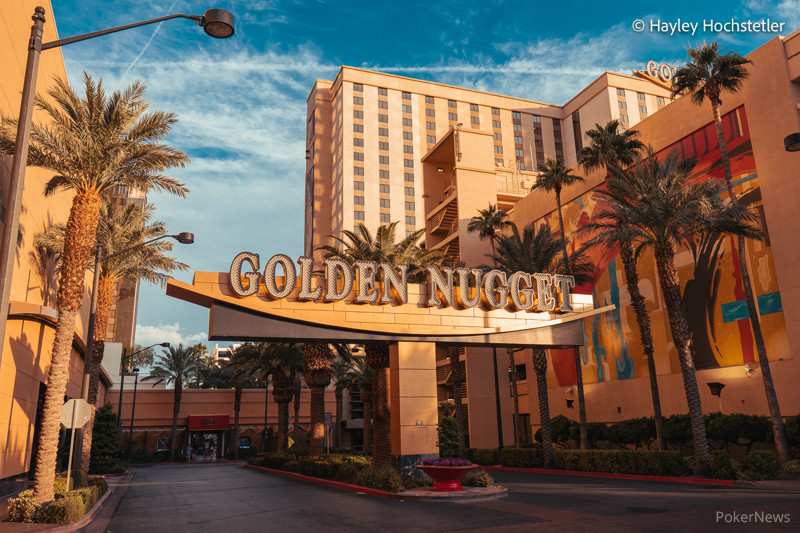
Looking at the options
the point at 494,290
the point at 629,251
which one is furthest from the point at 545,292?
the point at 629,251

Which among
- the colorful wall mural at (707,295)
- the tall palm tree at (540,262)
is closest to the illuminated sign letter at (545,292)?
the tall palm tree at (540,262)

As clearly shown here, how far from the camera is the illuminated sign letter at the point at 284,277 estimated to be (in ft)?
78.9

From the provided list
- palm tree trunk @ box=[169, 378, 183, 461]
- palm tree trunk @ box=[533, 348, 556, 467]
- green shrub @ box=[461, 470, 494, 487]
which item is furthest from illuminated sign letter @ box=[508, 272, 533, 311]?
palm tree trunk @ box=[169, 378, 183, 461]

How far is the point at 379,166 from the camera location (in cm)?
9744

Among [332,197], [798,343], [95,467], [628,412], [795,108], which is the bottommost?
[95,467]

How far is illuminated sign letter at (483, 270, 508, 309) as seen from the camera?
2759cm

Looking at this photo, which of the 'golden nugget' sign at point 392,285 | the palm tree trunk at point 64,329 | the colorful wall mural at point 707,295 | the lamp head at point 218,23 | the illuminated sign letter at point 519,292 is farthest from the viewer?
the colorful wall mural at point 707,295

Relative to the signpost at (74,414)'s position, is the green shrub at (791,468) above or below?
below

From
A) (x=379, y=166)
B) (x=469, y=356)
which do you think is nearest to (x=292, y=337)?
(x=469, y=356)

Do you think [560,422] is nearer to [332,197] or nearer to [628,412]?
[628,412]

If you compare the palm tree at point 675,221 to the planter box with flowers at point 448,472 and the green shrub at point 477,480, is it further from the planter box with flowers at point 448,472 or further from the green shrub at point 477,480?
the planter box with flowers at point 448,472

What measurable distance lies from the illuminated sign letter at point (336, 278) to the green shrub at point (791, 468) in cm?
1994

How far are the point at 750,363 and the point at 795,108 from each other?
1331 cm

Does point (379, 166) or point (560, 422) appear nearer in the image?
point (560, 422)
